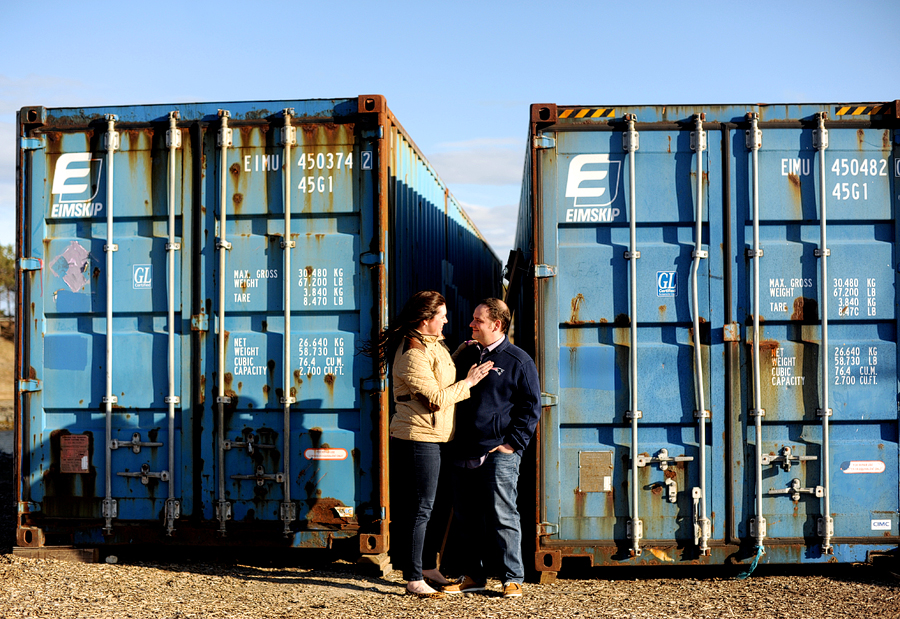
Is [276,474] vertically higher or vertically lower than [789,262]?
lower

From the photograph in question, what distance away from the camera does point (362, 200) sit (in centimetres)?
558

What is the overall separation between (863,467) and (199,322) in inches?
184

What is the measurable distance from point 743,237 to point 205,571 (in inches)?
177

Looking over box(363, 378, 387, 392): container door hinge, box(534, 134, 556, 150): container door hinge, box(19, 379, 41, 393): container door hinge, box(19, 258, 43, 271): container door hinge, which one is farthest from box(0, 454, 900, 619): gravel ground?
box(534, 134, 556, 150): container door hinge

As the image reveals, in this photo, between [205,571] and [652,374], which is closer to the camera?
[652,374]

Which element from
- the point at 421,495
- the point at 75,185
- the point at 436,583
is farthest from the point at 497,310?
the point at 75,185

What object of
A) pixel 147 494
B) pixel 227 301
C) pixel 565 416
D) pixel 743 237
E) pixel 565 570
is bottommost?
pixel 565 570

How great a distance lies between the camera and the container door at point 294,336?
554 cm

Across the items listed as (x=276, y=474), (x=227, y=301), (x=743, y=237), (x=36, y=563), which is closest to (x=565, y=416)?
(x=743, y=237)

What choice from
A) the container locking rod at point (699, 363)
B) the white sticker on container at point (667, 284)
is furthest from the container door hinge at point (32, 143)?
the container locking rod at point (699, 363)

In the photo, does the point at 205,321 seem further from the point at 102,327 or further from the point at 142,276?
the point at 102,327

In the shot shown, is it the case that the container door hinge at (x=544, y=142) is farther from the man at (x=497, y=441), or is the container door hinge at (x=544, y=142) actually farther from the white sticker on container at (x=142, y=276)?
the white sticker on container at (x=142, y=276)

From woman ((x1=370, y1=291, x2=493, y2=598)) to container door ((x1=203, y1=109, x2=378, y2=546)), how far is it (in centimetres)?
43

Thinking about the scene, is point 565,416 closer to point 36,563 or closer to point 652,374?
point 652,374
